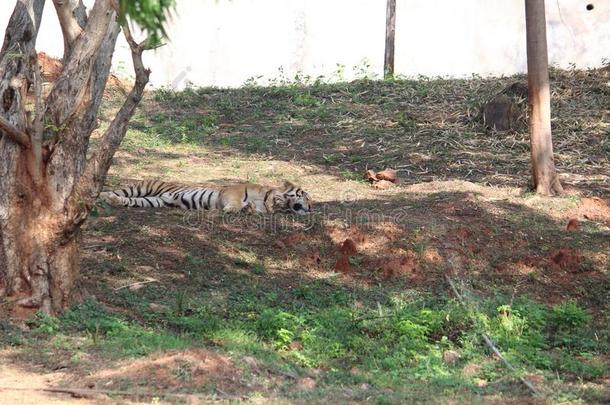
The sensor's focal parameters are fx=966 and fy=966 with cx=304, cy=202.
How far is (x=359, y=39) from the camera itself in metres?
18.3

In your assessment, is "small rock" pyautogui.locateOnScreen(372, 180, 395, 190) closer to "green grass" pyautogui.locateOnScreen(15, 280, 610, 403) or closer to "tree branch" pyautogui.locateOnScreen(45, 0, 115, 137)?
"green grass" pyautogui.locateOnScreen(15, 280, 610, 403)

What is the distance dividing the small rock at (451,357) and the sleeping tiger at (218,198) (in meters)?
3.91

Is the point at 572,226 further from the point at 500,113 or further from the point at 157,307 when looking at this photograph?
the point at 157,307

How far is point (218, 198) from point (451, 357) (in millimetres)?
4749

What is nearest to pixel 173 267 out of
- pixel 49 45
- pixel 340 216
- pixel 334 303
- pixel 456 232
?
pixel 334 303

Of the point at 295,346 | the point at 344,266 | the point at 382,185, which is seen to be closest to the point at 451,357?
the point at 295,346

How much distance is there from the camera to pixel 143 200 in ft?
37.3

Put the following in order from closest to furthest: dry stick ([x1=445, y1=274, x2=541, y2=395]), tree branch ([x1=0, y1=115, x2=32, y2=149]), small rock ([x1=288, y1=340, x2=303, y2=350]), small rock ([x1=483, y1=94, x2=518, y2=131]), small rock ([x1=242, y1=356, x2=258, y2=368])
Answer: dry stick ([x1=445, y1=274, x2=541, y2=395])
small rock ([x1=242, y1=356, x2=258, y2=368])
tree branch ([x1=0, y1=115, x2=32, y2=149])
small rock ([x1=288, y1=340, x2=303, y2=350])
small rock ([x1=483, y1=94, x2=518, y2=131])

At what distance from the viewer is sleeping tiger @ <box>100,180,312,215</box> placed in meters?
11.2

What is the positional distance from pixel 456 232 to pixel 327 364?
3.36 metres

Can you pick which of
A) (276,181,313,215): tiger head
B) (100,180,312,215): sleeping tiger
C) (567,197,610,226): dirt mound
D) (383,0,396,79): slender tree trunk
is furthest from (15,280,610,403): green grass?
(383,0,396,79): slender tree trunk

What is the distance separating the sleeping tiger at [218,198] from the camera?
11.2m

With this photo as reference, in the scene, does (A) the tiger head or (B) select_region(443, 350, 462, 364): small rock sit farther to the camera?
(A) the tiger head

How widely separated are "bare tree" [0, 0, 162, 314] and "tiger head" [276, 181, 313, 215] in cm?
385
